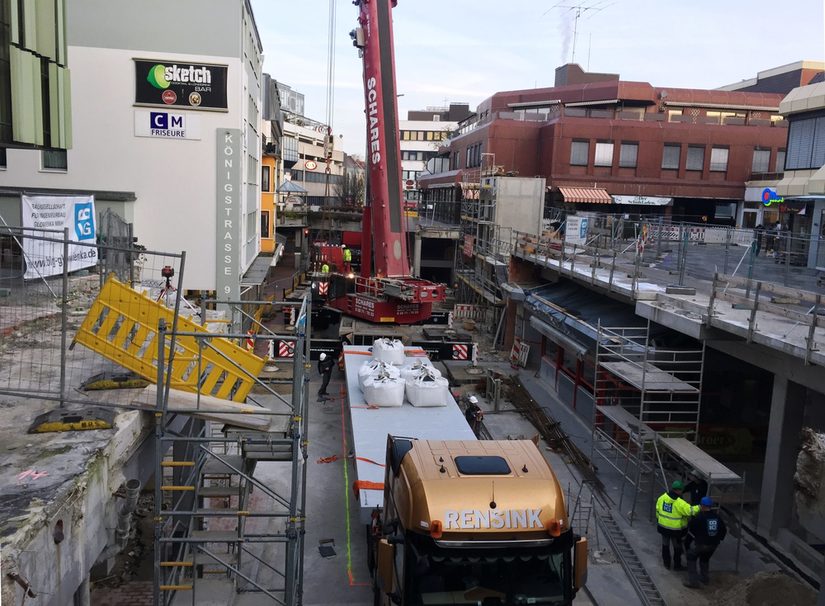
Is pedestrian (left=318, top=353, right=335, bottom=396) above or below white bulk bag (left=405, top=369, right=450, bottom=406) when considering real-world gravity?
below

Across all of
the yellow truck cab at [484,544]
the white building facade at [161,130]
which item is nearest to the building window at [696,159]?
the white building facade at [161,130]

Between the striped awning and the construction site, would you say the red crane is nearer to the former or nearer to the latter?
the construction site

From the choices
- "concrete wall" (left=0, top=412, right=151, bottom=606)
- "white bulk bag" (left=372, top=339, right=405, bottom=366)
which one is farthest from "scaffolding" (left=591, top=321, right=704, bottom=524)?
"concrete wall" (left=0, top=412, right=151, bottom=606)

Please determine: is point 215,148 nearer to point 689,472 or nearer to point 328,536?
point 328,536

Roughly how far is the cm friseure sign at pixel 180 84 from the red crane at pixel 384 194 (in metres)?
4.71

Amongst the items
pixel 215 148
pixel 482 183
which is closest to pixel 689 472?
pixel 215 148

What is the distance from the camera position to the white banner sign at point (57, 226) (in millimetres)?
12938

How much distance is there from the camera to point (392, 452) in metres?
8.95

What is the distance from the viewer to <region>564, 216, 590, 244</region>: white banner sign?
2481 cm

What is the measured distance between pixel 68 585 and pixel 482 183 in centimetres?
3040

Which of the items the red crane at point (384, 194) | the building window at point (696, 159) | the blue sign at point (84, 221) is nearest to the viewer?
the blue sign at point (84, 221)

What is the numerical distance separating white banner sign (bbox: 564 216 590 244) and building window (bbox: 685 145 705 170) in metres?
19.3

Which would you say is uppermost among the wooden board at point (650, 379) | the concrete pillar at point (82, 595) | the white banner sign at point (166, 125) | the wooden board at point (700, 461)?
the white banner sign at point (166, 125)

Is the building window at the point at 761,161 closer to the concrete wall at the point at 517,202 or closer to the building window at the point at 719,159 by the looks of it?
the building window at the point at 719,159
